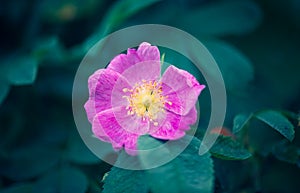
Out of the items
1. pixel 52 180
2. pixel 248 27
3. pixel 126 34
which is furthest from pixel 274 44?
pixel 52 180

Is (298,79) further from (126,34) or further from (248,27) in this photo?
(126,34)

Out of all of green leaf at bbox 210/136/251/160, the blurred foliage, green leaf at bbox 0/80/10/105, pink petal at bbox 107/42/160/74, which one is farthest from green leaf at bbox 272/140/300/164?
green leaf at bbox 0/80/10/105

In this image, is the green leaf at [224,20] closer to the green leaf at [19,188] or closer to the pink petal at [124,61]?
the pink petal at [124,61]

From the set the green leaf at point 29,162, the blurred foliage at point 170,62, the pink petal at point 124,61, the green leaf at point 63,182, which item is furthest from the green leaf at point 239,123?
the green leaf at point 29,162

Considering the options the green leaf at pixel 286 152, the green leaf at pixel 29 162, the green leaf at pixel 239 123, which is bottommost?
the green leaf at pixel 29 162

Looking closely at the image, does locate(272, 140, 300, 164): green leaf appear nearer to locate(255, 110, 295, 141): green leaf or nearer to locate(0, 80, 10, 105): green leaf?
locate(255, 110, 295, 141): green leaf

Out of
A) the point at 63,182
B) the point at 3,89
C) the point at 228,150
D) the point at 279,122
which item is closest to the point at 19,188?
the point at 63,182
